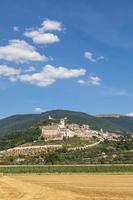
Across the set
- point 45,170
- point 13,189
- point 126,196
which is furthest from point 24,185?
point 45,170

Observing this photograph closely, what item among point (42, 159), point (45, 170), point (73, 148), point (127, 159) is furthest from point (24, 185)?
point (73, 148)

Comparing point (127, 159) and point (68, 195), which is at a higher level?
point (127, 159)

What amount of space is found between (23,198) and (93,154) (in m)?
129

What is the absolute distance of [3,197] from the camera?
33.3m

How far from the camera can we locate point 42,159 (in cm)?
15325

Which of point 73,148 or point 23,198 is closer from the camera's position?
point 23,198

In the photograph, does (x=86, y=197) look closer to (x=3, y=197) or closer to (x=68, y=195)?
(x=68, y=195)

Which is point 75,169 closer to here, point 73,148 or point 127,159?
point 127,159

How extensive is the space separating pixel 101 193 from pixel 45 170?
63.8 metres

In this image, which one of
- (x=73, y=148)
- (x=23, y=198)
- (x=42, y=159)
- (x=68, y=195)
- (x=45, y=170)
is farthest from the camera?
(x=73, y=148)

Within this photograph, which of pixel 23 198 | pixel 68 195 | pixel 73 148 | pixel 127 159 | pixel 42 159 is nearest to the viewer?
pixel 23 198

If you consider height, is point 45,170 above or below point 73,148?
below

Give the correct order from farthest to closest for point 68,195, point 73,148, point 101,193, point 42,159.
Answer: point 73,148 → point 42,159 → point 101,193 → point 68,195

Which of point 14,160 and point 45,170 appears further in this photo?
point 14,160
